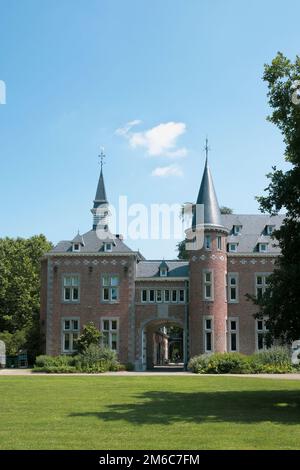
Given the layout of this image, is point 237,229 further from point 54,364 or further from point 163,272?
point 54,364

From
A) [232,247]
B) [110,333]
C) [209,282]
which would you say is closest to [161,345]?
[110,333]

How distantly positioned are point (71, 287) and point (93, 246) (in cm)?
347

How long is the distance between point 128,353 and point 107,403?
2595 centimetres

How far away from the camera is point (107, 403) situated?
18109 mm

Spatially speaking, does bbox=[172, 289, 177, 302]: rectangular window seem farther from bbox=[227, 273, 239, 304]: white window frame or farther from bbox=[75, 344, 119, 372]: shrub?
bbox=[75, 344, 119, 372]: shrub

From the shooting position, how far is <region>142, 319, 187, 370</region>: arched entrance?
45250mm

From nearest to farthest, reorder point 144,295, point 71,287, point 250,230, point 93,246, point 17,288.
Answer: point 144,295 → point 71,287 → point 93,246 → point 250,230 → point 17,288

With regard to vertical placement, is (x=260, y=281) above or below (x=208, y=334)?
above

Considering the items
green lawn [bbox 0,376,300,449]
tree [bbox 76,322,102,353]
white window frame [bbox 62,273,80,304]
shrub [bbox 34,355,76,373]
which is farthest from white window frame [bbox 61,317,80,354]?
green lawn [bbox 0,376,300,449]

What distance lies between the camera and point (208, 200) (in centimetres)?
4281

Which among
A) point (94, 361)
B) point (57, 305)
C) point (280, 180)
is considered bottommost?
point (94, 361)

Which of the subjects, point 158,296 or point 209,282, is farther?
point 158,296
